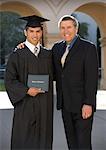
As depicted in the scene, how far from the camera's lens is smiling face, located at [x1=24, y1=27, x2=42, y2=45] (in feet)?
15.2

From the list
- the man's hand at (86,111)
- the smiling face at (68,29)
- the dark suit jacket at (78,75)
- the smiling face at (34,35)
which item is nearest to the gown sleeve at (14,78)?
the smiling face at (34,35)

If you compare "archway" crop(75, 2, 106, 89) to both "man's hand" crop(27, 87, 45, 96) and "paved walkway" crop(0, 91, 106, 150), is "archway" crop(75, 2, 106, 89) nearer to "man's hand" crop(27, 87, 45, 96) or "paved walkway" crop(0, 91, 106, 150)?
"paved walkway" crop(0, 91, 106, 150)

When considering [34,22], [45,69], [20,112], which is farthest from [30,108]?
[34,22]

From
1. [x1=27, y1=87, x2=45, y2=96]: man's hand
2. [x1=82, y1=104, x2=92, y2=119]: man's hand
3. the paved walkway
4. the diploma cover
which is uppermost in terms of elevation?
the diploma cover

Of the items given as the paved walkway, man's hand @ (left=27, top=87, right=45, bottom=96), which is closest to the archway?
the paved walkway

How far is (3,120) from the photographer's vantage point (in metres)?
9.99

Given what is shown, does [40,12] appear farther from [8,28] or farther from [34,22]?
[8,28]

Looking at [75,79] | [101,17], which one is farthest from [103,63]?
[75,79]

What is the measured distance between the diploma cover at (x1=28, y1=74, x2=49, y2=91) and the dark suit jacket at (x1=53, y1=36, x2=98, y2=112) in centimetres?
27

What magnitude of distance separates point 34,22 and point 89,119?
1.23 meters

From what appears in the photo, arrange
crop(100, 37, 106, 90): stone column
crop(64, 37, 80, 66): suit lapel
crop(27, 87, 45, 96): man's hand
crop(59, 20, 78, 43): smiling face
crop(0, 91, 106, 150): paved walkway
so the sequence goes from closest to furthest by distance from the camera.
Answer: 1. crop(27, 87, 45, 96): man's hand
2. crop(59, 20, 78, 43): smiling face
3. crop(64, 37, 80, 66): suit lapel
4. crop(0, 91, 106, 150): paved walkway
5. crop(100, 37, 106, 90): stone column

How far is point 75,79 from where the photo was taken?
4.81 m

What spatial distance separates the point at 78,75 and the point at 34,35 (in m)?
0.65

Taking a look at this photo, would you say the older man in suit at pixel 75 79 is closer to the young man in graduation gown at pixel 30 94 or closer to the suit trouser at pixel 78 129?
the suit trouser at pixel 78 129
